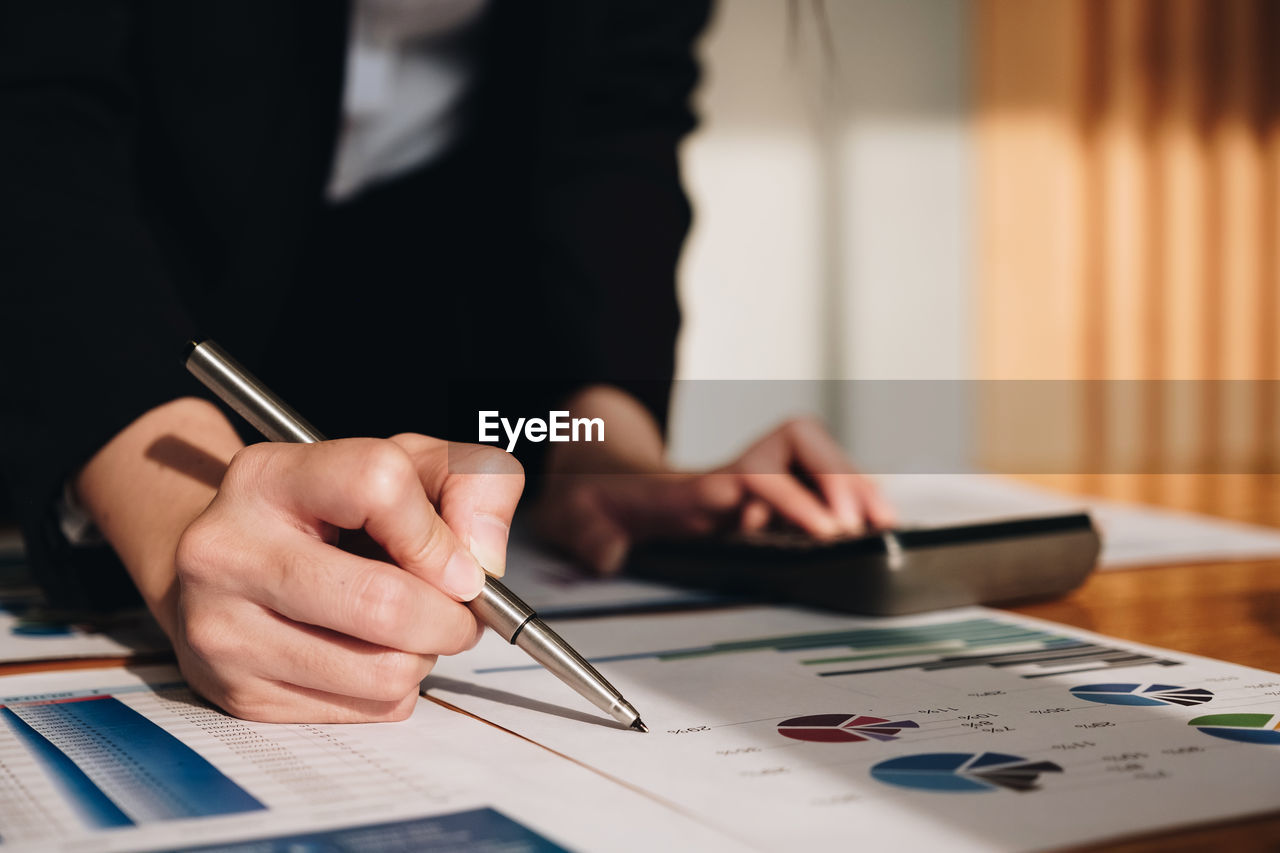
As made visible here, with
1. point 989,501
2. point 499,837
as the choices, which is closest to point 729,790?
point 499,837

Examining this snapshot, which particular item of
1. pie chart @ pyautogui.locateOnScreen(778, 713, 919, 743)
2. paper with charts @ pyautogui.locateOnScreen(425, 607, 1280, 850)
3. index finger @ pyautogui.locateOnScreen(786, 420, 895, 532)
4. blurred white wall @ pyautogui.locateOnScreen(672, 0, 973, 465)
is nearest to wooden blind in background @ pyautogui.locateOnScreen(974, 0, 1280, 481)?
blurred white wall @ pyautogui.locateOnScreen(672, 0, 973, 465)

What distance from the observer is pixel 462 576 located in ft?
1.23

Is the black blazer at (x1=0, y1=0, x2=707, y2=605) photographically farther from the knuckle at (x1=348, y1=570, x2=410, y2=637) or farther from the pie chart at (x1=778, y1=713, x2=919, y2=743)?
the pie chart at (x1=778, y1=713, x2=919, y2=743)

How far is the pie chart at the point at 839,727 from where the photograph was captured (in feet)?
1.14

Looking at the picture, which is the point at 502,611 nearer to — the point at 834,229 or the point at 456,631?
the point at 456,631

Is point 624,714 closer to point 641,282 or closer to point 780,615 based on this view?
point 780,615

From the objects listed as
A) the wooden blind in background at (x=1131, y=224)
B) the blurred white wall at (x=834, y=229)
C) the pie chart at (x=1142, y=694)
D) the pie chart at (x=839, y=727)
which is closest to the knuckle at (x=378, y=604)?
the pie chart at (x=839, y=727)

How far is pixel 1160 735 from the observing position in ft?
1.13

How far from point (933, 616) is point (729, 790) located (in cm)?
26

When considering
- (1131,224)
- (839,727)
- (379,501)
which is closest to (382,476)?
(379,501)

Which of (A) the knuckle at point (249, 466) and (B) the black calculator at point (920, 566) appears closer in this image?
(A) the knuckle at point (249, 466)

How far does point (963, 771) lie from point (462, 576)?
0.17m

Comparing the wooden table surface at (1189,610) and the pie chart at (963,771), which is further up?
the pie chart at (963,771)

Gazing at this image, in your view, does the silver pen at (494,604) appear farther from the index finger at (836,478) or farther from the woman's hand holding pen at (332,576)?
the index finger at (836,478)
